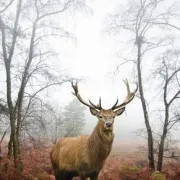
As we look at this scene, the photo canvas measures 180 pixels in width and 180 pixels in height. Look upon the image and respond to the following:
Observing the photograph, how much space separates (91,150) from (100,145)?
321 mm

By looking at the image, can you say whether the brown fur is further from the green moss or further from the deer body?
the green moss

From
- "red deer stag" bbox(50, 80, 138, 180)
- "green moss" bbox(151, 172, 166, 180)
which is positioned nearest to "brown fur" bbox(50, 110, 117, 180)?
"red deer stag" bbox(50, 80, 138, 180)

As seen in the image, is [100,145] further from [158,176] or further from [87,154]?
[158,176]

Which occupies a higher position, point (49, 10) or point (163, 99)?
point (49, 10)

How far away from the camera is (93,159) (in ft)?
29.1

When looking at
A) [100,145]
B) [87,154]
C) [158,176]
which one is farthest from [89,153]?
[158,176]

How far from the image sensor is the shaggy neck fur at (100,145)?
28.4ft

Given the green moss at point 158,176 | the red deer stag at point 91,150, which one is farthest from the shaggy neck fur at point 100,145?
the green moss at point 158,176

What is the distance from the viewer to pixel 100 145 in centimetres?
882

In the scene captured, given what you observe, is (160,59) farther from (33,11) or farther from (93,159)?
(93,159)

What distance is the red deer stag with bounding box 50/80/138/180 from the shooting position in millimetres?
8664

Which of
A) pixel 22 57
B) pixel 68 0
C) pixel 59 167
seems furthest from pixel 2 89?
pixel 59 167

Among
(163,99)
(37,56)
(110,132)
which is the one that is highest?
(37,56)

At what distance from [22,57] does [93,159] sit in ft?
28.5
